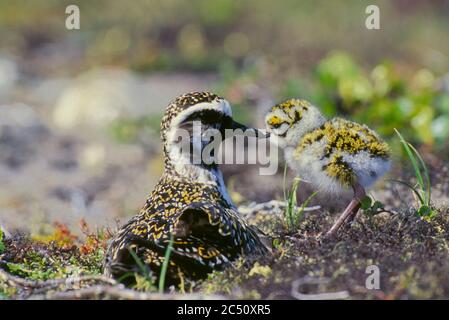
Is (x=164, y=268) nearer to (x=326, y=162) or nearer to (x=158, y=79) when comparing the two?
(x=326, y=162)

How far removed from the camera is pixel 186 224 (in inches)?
228

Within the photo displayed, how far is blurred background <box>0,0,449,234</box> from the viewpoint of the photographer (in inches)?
404

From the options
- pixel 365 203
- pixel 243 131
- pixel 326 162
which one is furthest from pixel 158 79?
Answer: pixel 365 203

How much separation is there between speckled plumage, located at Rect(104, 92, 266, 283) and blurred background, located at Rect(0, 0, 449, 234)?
2367 millimetres

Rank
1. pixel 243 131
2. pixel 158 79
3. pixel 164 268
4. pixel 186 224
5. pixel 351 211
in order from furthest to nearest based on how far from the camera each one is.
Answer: pixel 158 79 → pixel 243 131 → pixel 351 211 → pixel 186 224 → pixel 164 268

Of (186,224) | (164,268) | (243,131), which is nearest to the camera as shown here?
(164,268)

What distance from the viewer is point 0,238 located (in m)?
6.71

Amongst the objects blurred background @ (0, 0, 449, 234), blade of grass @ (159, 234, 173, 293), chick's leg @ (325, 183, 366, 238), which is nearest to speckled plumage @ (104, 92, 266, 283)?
blade of grass @ (159, 234, 173, 293)

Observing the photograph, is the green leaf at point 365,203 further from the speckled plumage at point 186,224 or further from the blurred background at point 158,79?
the blurred background at point 158,79

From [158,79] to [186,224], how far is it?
8.79m

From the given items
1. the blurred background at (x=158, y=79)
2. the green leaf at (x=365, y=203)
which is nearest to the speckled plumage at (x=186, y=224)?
the green leaf at (x=365, y=203)

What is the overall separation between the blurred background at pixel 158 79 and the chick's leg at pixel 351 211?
82.7 inches

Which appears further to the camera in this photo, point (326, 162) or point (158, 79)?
point (158, 79)
